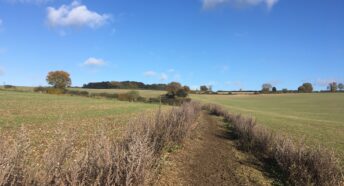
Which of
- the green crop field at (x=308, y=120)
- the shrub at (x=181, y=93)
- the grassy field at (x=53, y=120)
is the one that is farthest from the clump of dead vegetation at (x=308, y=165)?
the shrub at (x=181, y=93)

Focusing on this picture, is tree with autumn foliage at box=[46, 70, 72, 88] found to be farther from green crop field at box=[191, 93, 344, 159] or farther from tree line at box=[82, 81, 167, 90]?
green crop field at box=[191, 93, 344, 159]

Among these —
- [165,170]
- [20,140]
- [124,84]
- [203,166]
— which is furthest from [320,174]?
[124,84]

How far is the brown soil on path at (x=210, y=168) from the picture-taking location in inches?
386

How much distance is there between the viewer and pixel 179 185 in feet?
29.7

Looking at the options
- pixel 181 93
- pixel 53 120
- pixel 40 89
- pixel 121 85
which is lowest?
pixel 53 120

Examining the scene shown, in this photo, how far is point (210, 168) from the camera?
1146 centimetres

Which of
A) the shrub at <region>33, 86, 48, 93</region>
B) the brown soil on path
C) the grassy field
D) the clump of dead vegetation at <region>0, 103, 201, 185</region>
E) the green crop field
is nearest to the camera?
the clump of dead vegetation at <region>0, 103, 201, 185</region>

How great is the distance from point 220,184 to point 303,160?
330 cm

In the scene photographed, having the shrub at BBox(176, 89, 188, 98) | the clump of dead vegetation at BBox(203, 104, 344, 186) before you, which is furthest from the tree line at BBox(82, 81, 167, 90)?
the clump of dead vegetation at BBox(203, 104, 344, 186)

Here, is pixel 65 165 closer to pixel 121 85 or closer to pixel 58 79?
pixel 58 79

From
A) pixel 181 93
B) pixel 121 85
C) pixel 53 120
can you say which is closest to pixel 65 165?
pixel 53 120

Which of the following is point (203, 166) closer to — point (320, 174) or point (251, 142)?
point (320, 174)

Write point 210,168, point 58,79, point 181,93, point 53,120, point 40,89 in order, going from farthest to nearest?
1. point 58,79
2. point 181,93
3. point 40,89
4. point 53,120
5. point 210,168

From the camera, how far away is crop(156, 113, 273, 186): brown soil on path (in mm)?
9805
